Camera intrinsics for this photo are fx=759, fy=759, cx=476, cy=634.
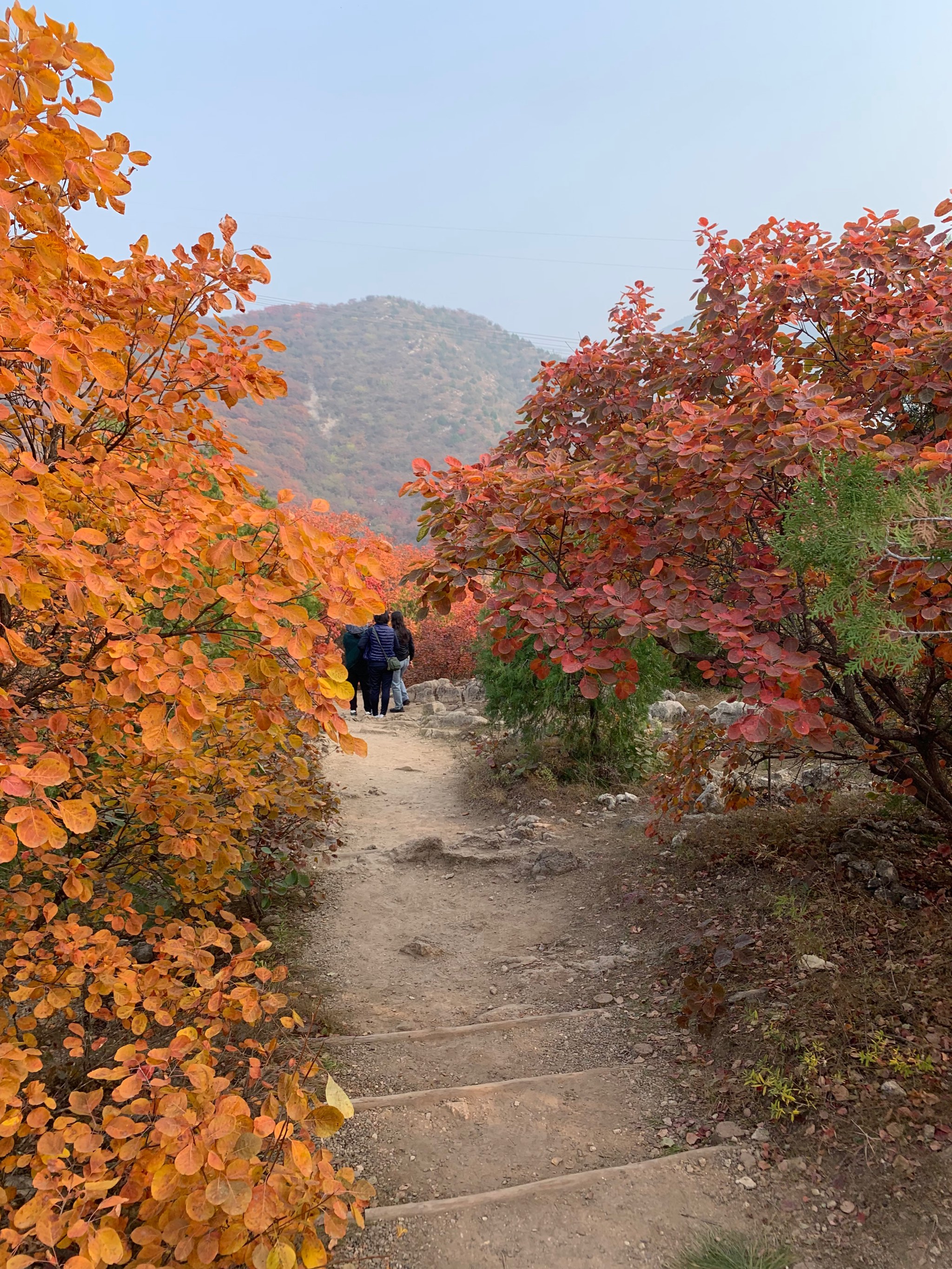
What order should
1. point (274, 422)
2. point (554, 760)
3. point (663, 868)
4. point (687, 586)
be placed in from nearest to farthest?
point (687, 586), point (663, 868), point (554, 760), point (274, 422)

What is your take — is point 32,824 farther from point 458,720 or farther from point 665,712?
point 458,720

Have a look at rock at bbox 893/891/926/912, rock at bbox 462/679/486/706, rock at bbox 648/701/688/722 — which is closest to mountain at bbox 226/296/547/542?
rock at bbox 462/679/486/706

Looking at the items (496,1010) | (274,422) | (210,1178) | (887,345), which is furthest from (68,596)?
(274,422)

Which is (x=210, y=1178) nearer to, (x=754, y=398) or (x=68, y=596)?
(x=68, y=596)

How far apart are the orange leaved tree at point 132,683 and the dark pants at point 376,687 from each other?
22.7 ft

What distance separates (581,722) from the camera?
7047 millimetres

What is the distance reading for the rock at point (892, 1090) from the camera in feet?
8.12

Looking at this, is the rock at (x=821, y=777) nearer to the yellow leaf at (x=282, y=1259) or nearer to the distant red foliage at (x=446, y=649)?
the yellow leaf at (x=282, y=1259)

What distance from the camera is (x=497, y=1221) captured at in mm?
2254

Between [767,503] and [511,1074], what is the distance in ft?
8.63

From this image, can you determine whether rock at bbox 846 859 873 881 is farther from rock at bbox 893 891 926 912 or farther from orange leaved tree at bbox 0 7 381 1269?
orange leaved tree at bbox 0 7 381 1269

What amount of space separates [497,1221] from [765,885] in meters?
2.32

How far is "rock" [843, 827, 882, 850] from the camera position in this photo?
406 cm

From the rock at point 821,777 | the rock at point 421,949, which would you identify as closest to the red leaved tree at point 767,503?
the rock at point 821,777
